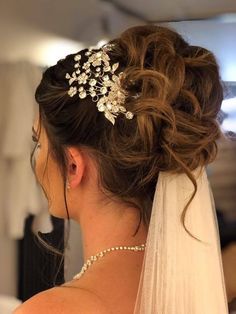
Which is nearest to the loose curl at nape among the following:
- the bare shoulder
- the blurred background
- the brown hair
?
the brown hair

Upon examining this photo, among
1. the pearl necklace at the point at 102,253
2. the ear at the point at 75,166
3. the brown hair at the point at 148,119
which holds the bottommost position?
the pearl necklace at the point at 102,253

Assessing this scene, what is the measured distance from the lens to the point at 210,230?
781mm

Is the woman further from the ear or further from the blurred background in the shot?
the blurred background

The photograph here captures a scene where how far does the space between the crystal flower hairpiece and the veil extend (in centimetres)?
10

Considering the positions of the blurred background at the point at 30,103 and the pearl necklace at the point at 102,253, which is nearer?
the pearl necklace at the point at 102,253

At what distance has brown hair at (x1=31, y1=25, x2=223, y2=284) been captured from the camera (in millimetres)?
719

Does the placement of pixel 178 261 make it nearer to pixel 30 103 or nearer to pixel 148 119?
pixel 148 119

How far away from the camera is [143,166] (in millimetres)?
740

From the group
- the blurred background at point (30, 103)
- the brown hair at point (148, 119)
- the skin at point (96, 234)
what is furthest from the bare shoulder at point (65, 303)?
the blurred background at point (30, 103)

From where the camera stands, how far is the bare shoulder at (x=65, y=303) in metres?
0.67

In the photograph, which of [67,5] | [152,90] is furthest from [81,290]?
[67,5]

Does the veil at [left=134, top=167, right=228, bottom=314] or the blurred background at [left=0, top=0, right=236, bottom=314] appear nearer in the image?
the veil at [left=134, top=167, right=228, bottom=314]

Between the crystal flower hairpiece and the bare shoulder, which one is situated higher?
the crystal flower hairpiece

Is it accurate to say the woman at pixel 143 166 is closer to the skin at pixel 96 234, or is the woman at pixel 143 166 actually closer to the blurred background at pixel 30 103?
the skin at pixel 96 234
